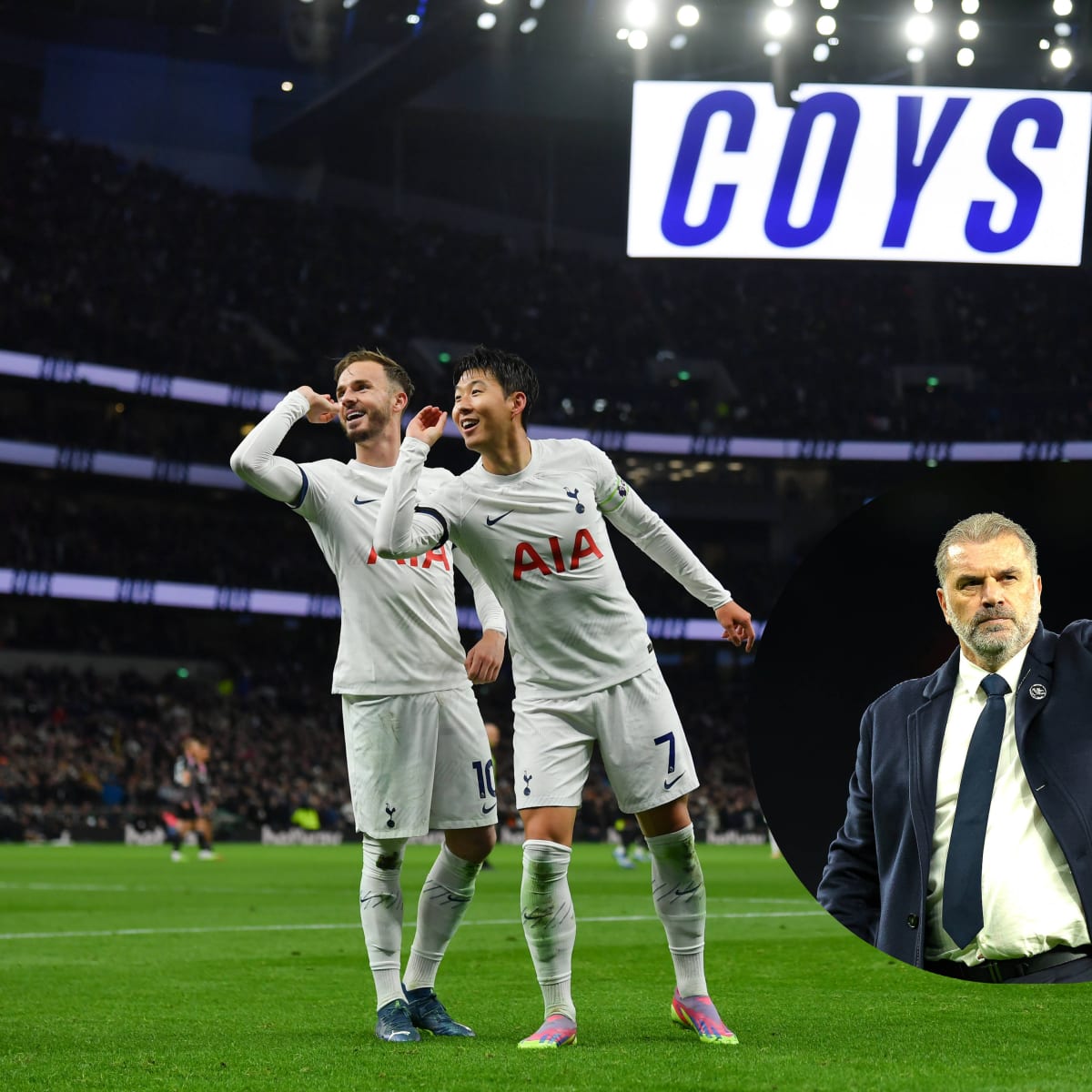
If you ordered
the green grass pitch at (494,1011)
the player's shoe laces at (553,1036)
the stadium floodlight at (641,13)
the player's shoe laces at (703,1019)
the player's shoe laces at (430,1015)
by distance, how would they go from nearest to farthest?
the green grass pitch at (494,1011)
the player's shoe laces at (553,1036)
the player's shoe laces at (703,1019)
the player's shoe laces at (430,1015)
the stadium floodlight at (641,13)

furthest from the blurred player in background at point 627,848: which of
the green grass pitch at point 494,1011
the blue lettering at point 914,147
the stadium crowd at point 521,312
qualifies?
the stadium crowd at point 521,312

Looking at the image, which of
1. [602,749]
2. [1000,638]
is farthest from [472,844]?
[1000,638]

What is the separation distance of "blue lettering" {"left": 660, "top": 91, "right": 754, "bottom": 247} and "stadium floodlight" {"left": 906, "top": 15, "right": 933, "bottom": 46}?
5.52 m

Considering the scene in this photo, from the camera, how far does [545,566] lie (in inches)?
209

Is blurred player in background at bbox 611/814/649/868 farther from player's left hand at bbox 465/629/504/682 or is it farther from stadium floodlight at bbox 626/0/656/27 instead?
player's left hand at bbox 465/629/504/682

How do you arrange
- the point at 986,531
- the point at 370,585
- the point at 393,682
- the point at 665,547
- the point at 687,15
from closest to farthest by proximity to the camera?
the point at 986,531 → the point at 665,547 → the point at 393,682 → the point at 370,585 → the point at 687,15

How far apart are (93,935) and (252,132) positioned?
40.4 metres

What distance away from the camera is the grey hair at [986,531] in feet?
11.8

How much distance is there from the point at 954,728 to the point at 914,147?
13517mm

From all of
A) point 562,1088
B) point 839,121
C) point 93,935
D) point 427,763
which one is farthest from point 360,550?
point 839,121

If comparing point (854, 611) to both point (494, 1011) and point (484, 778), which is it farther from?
point (494, 1011)

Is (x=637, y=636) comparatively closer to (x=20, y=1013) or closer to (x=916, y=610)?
(x=916, y=610)

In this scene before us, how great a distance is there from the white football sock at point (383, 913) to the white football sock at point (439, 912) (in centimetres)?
13

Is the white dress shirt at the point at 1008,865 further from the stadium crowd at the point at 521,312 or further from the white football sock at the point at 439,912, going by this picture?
the stadium crowd at the point at 521,312
